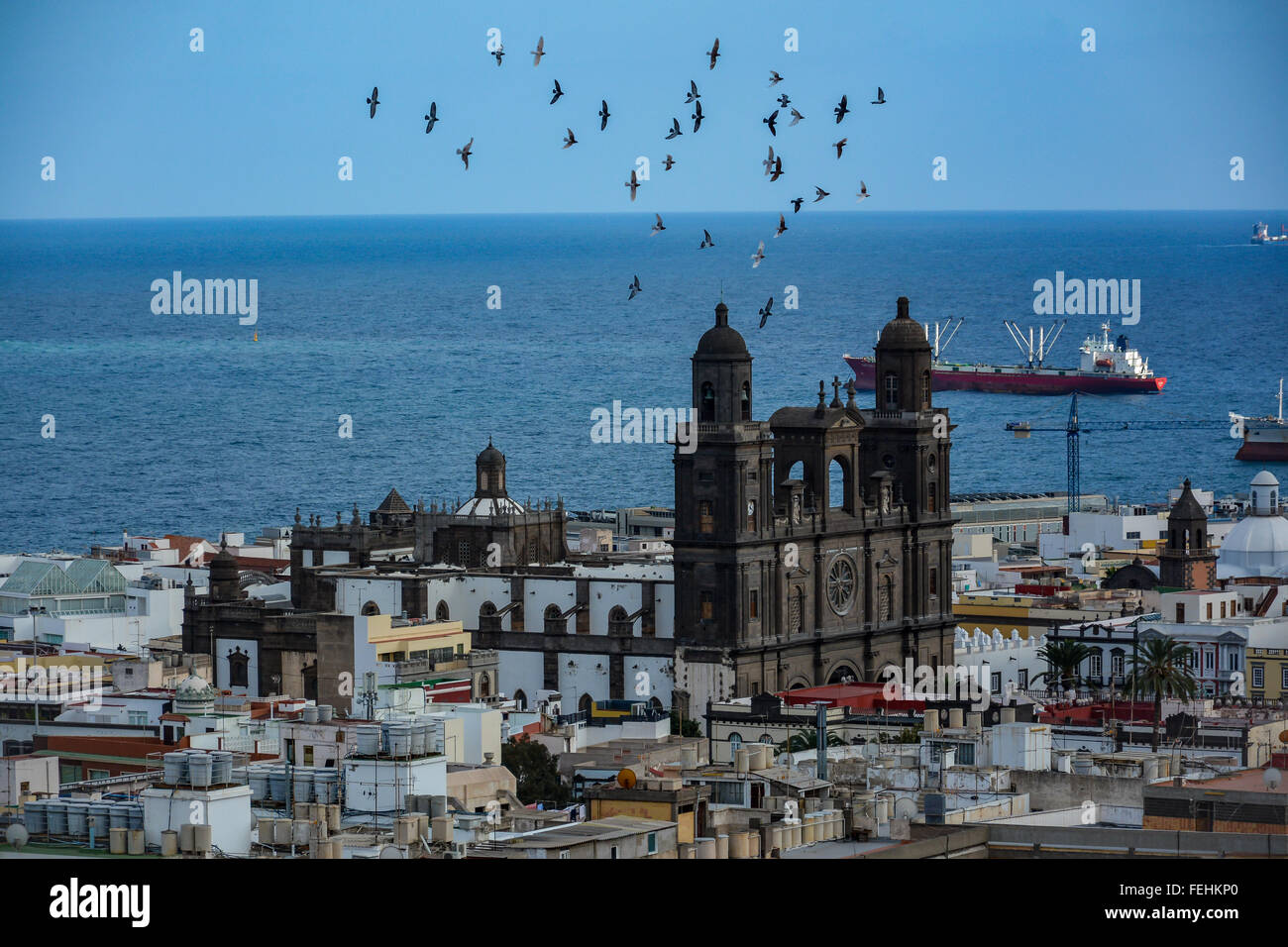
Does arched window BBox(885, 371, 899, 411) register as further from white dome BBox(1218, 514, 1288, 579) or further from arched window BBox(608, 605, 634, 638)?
white dome BBox(1218, 514, 1288, 579)

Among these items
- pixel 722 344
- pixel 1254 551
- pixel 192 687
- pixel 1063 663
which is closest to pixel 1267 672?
pixel 1063 663

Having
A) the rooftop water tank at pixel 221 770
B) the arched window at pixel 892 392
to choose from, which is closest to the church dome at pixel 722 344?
the arched window at pixel 892 392

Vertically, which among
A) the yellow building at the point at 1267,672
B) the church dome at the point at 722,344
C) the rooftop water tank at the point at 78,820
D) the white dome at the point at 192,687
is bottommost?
the yellow building at the point at 1267,672

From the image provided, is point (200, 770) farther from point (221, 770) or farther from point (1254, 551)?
point (1254, 551)

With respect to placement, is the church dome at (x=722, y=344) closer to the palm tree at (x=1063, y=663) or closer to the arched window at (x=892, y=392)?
the arched window at (x=892, y=392)

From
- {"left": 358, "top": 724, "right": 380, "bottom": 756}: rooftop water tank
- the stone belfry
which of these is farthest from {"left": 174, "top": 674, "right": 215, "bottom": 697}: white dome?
the stone belfry
